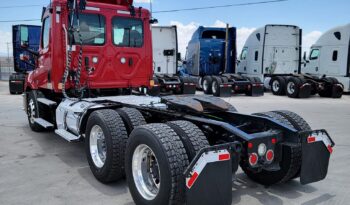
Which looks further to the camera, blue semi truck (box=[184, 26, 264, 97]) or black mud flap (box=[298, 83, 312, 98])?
blue semi truck (box=[184, 26, 264, 97])

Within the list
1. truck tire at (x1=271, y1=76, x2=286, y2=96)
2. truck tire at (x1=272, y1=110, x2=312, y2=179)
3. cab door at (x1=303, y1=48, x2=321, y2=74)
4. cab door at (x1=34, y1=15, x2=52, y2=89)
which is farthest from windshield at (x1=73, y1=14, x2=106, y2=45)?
cab door at (x1=303, y1=48, x2=321, y2=74)

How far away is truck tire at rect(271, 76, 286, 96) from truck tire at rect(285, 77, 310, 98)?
27 cm

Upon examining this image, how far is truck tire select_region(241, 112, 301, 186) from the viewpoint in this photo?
3.68 meters

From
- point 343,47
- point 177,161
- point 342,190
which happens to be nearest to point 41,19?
point 177,161

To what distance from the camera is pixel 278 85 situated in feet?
58.1

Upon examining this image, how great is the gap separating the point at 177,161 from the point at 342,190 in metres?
2.36

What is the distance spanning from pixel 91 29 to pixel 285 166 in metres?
4.28

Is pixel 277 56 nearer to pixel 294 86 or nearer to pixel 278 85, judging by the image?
pixel 278 85

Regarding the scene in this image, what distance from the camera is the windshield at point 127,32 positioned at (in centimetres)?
655

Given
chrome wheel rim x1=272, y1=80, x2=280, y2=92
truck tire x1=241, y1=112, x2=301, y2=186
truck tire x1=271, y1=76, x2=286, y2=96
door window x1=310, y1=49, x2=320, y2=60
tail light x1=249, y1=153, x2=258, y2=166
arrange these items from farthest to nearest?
door window x1=310, y1=49, x2=320, y2=60
chrome wheel rim x1=272, y1=80, x2=280, y2=92
truck tire x1=271, y1=76, x2=286, y2=96
truck tire x1=241, y1=112, x2=301, y2=186
tail light x1=249, y1=153, x2=258, y2=166

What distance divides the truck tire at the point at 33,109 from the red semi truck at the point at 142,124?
2 cm

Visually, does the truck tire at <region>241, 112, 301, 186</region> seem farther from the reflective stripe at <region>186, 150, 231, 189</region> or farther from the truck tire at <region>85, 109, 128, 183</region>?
the truck tire at <region>85, 109, 128, 183</region>

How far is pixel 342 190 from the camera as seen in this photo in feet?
13.7

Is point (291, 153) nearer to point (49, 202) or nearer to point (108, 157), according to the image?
point (108, 157)
